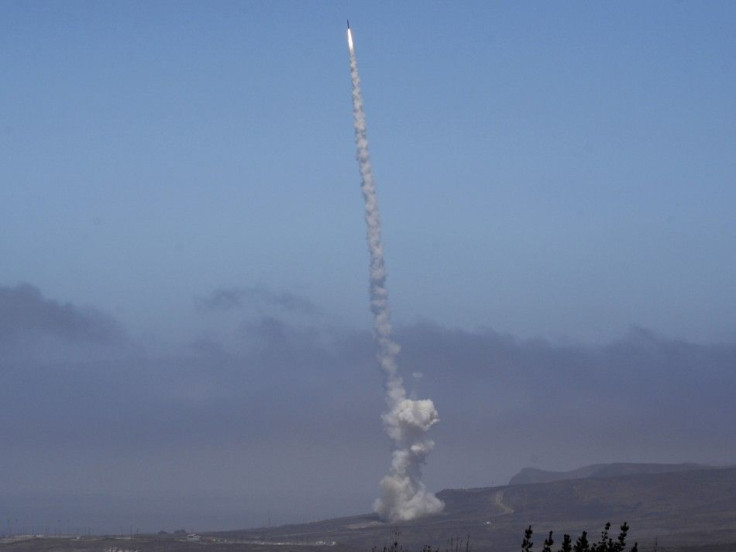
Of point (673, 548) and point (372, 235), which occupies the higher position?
point (372, 235)

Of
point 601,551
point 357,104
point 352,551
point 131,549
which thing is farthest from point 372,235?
point 601,551

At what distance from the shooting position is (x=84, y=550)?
643 ft

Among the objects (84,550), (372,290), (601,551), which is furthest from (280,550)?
(601,551)

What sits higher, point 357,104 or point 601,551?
point 357,104

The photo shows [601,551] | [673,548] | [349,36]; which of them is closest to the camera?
[601,551]

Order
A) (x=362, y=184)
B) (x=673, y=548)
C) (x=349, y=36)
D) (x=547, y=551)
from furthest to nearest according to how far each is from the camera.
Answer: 1. (x=673, y=548)
2. (x=362, y=184)
3. (x=349, y=36)
4. (x=547, y=551)

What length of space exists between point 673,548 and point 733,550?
10359 millimetres

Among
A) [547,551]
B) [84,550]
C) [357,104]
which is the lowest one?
[547,551]

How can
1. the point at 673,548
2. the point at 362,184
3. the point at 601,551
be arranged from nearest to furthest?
the point at 601,551 → the point at 362,184 → the point at 673,548

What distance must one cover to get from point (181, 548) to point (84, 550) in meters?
14.4

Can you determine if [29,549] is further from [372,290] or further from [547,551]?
[547,551]

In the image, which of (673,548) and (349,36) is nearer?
(349,36)

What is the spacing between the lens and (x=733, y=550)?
607 ft

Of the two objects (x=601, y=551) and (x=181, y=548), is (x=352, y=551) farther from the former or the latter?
(x=601, y=551)
